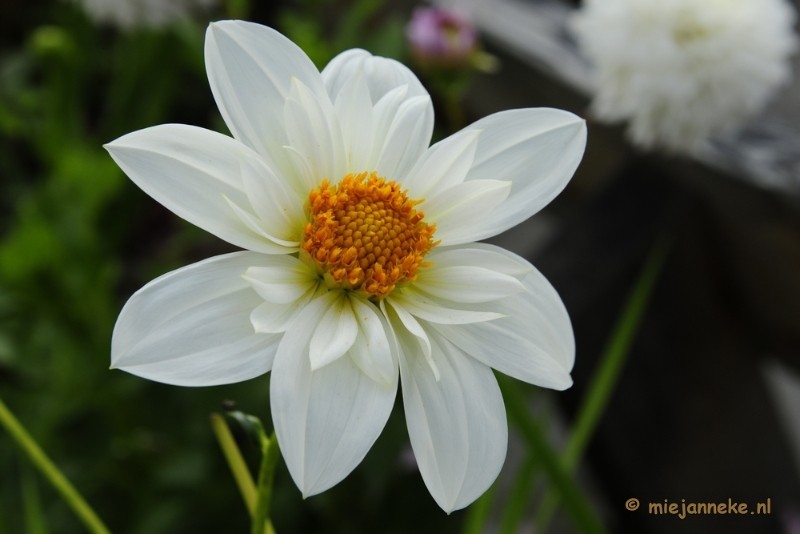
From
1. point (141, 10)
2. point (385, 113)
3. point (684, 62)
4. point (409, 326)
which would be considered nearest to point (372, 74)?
point (385, 113)

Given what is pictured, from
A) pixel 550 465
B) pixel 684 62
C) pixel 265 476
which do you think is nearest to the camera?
pixel 265 476

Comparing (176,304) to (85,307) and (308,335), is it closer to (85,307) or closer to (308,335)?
(308,335)

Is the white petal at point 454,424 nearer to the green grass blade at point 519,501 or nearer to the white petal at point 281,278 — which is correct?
the white petal at point 281,278

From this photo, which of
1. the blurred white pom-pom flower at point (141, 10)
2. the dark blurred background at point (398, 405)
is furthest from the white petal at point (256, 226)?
the blurred white pom-pom flower at point (141, 10)

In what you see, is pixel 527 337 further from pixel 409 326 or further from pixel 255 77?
pixel 255 77

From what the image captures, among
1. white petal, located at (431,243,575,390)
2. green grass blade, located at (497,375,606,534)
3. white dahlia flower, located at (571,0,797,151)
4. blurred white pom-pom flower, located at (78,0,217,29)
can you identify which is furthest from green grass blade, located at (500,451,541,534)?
blurred white pom-pom flower, located at (78,0,217,29)

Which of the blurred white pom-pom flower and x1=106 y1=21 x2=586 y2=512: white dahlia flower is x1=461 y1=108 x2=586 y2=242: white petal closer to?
x1=106 y1=21 x2=586 y2=512: white dahlia flower
